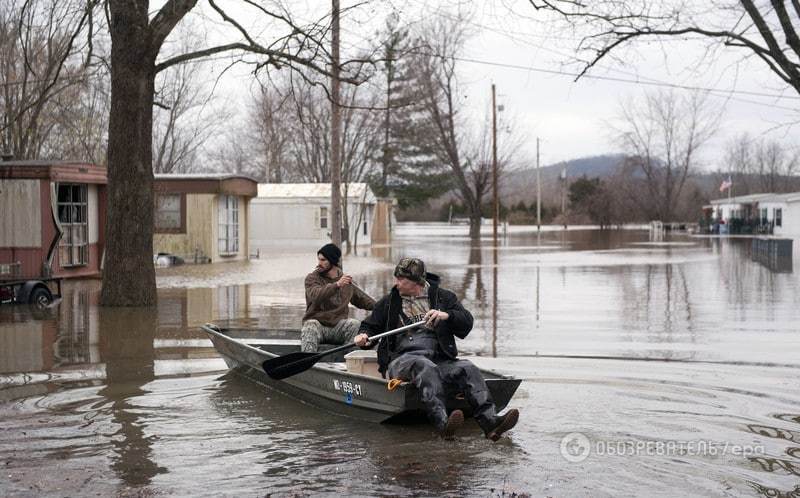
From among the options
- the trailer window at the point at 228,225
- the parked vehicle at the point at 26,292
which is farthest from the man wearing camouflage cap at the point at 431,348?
the trailer window at the point at 228,225

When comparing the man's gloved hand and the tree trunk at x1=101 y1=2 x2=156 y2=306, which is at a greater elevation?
the tree trunk at x1=101 y1=2 x2=156 y2=306

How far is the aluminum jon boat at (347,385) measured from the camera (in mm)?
8703

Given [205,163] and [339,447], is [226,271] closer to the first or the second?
[339,447]

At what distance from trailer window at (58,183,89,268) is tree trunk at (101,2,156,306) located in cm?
682

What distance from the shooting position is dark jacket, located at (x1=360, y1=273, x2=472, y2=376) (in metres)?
8.98

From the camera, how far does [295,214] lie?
51156mm

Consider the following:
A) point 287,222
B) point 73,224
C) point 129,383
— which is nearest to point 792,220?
point 287,222

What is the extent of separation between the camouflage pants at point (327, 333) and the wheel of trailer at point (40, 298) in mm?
10075

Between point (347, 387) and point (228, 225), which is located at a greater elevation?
point (228, 225)

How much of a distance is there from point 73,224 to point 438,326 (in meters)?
18.7

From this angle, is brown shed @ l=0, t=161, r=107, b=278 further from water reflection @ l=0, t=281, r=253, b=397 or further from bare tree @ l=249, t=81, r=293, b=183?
bare tree @ l=249, t=81, r=293, b=183

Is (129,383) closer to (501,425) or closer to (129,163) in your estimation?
(501,425)

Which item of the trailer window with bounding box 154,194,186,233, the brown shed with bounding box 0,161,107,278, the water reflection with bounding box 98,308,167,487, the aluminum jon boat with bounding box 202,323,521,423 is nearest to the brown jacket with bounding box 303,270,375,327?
the aluminum jon boat with bounding box 202,323,521,423

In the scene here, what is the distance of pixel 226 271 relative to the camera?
30641mm
